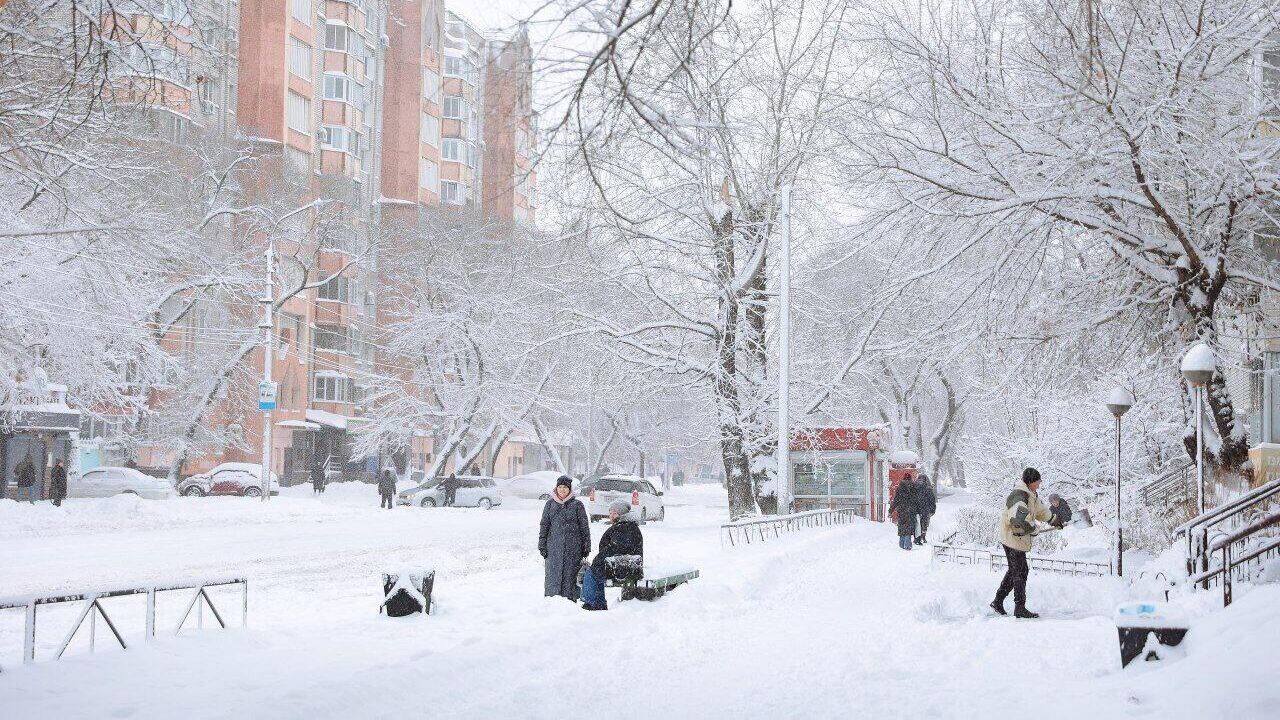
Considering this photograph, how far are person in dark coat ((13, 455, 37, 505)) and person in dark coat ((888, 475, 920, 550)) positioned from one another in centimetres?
2557

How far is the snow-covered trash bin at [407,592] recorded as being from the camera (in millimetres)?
12844

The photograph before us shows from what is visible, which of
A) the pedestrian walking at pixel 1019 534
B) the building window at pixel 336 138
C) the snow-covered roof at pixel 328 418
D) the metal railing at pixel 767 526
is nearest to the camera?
the pedestrian walking at pixel 1019 534

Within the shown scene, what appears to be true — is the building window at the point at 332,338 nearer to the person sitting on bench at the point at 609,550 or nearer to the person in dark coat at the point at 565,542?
the person sitting on bench at the point at 609,550

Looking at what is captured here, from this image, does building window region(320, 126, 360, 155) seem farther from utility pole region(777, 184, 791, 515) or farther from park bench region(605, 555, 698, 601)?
park bench region(605, 555, 698, 601)

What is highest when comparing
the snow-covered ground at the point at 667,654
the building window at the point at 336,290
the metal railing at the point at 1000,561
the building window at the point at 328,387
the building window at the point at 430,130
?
the building window at the point at 430,130

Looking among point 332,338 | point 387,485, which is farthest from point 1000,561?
point 332,338

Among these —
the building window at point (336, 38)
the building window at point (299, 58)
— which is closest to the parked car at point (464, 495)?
the building window at point (299, 58)

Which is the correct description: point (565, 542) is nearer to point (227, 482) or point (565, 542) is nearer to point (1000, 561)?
point (1000, 561)

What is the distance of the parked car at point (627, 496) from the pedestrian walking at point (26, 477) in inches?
652

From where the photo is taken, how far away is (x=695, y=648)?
11.3 metres

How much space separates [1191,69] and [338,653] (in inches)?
453

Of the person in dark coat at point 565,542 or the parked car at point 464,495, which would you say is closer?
the person in dark coat at point 565,542

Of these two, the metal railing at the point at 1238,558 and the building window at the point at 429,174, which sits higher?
the building window at the point at 429,174

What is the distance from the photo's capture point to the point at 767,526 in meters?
27.4
